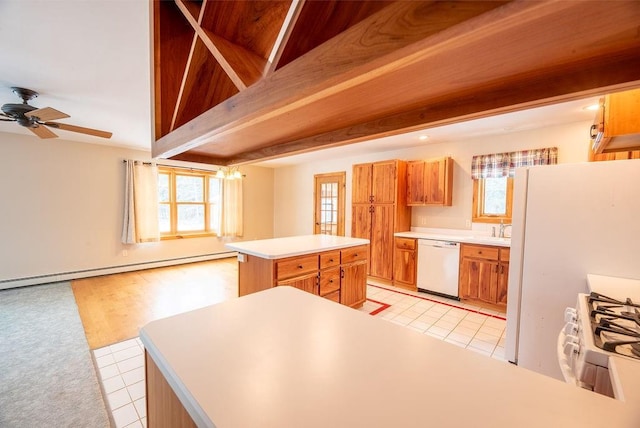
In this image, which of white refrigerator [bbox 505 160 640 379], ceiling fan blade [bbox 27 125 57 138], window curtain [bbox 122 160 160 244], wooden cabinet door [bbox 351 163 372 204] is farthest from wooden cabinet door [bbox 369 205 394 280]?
ceiling fan blade [bbox 27 125 57 138]

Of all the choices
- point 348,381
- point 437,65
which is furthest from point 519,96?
point 348,381

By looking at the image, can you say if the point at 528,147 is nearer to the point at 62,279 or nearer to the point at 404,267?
the point at 404,267

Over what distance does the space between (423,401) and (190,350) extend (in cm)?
72

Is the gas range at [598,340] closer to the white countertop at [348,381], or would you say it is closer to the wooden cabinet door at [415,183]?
the white countertop at [348,381]

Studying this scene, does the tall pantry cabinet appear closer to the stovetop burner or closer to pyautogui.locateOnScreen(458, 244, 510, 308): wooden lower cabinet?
pyautogui.locateOnScreen(458, 244, 510, 308): wooden lower cabinet

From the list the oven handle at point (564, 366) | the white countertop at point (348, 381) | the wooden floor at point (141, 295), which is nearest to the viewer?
the white countertop at point (348, 381)

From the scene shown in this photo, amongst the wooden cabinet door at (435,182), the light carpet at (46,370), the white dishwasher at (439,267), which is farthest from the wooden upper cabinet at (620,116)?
the light carpet at (46,370)

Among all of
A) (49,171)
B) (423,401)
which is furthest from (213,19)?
(49,171)

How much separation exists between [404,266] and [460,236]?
950mm

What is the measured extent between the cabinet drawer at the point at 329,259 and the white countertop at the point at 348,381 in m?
1.83

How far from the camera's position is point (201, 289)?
4047 mm

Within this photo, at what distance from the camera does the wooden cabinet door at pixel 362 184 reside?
4.55 metres

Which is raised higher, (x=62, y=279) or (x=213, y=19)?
(x=213, y=19)

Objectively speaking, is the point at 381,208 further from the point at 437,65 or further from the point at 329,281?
the point at 437,65
